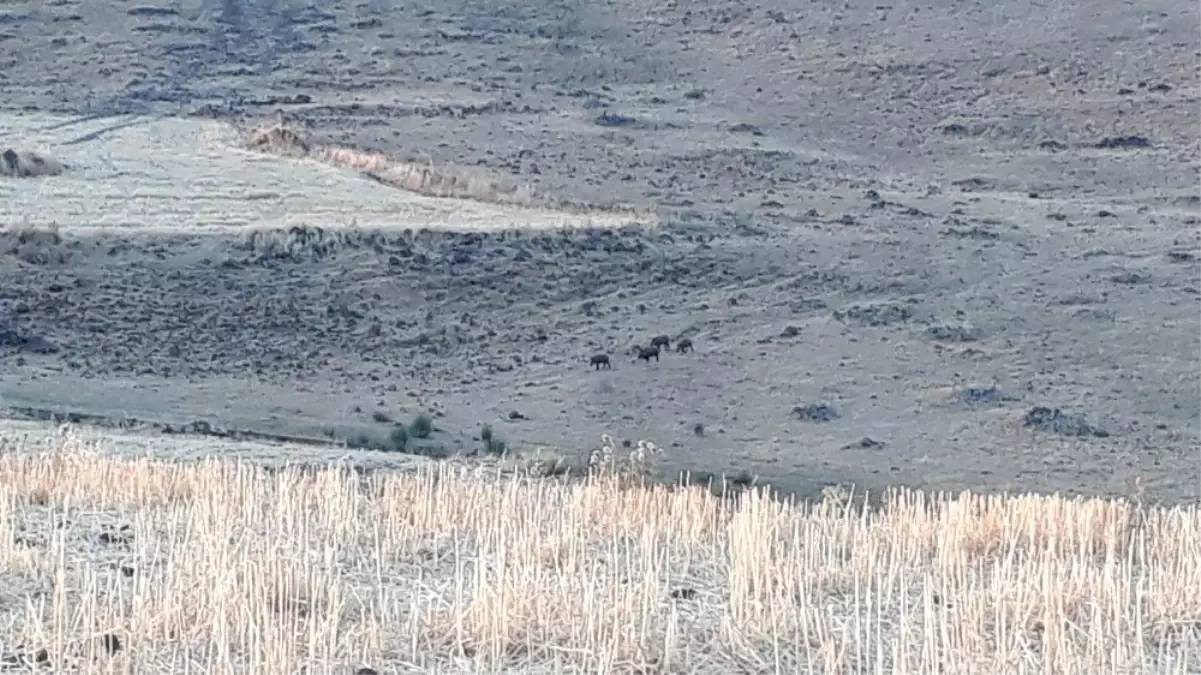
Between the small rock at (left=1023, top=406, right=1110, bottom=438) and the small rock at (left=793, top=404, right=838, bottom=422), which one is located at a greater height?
the small rock at (left=1023, top=406, right=1110, bottom=438)

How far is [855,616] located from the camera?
6305 millimetres

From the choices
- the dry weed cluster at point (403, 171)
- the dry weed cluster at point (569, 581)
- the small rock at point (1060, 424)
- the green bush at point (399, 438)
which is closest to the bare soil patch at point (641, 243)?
the small rock at point (1060, 424)

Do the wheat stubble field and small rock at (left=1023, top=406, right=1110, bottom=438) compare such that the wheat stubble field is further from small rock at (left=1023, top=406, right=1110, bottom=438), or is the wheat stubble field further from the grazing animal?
the grazing animal

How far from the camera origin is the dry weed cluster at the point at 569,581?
18.4 feet

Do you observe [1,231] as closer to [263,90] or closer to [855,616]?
[263,90]

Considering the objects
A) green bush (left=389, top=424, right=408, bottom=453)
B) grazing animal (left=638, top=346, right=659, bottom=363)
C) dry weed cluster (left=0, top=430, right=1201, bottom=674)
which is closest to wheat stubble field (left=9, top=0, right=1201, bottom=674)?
dry weed cluster (left=0, top=430, right=1201, bottom=674)

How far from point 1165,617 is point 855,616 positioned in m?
0.99

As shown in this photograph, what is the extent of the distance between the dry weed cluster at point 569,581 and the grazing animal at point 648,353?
17740mm

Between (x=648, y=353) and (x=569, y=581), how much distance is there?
20.7 meters

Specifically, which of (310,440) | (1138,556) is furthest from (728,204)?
(1138,556)

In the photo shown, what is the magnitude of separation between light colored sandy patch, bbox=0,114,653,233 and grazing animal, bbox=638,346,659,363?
686 centimetres

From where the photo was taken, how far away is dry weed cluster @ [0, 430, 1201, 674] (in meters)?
5.61

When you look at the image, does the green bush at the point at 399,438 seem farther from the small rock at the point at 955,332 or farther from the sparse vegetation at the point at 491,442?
the small rock at the point at 955,332

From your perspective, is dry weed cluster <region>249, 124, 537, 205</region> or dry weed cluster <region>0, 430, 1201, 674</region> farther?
dry weed cluster <region>249, 124, 537, 205</region>
